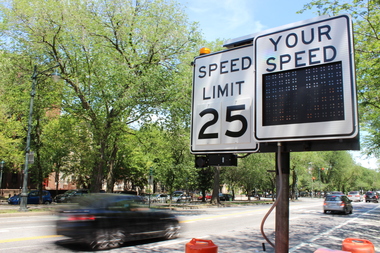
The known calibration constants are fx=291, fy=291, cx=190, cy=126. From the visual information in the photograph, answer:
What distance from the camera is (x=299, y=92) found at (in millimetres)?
2297

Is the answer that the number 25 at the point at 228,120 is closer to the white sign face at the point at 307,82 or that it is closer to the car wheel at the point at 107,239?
the white sign face at the point at 307,82

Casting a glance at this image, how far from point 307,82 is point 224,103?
747 mm

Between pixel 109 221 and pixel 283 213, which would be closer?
pixel 283 213

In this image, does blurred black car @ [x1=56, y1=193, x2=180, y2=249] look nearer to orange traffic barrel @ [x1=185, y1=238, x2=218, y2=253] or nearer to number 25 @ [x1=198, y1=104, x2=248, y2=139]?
orange traffic barrel @ [x1=185, y1=238, x2=218, y2=253]

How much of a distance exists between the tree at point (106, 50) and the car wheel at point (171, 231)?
8801 mm

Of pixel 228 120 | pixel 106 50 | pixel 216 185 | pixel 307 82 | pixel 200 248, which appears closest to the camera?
pixel 307 82

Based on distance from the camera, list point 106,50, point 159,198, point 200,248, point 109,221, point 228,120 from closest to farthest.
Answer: point 228,120
point 200,248
point 109,221
point 106,50
point 159,198

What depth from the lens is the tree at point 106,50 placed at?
1748cm

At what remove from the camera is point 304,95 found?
2266 millimetres

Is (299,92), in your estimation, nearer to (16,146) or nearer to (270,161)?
(16,146)

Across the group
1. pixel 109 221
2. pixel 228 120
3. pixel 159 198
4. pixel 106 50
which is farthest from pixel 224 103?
pixel 159 198

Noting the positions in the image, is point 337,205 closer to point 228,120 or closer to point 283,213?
point 283,213

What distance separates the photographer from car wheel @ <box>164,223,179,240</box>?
9945 millimetres

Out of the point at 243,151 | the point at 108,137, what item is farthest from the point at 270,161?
the point at 243,151
